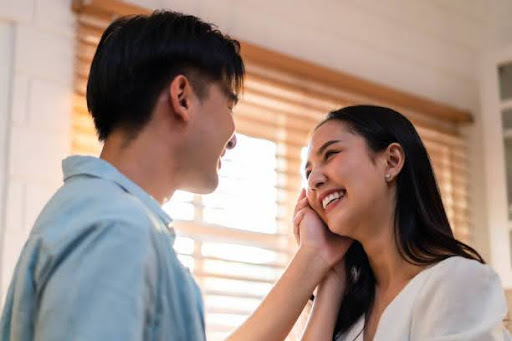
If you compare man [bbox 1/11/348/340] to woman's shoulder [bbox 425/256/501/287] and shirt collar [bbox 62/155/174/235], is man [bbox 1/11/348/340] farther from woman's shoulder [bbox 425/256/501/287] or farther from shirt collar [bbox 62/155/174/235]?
woman's shoulder [bbox 425/256/501/287]

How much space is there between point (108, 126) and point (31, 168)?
120 centimetres

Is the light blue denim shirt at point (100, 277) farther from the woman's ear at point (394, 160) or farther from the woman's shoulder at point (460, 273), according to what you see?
the woman's ear at point (394, 160)

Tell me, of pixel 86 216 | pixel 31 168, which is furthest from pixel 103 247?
pixel 31 168

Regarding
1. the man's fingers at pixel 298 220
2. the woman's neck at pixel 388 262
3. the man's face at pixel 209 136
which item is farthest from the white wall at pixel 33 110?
the man's face at pixel 209 136

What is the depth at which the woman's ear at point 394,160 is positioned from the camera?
1.75 m

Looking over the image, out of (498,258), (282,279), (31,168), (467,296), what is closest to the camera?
(467,296)

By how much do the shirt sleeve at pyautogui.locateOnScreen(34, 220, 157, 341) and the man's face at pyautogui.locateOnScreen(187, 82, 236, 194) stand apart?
9.3 inches

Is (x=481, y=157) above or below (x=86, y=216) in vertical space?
below

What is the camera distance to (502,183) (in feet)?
10.2

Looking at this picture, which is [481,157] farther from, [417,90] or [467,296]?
[467,296]

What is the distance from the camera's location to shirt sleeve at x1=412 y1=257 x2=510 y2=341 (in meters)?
1.50

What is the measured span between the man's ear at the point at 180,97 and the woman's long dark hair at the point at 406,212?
32.8 inches

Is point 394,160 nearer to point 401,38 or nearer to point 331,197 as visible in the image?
point 331,197

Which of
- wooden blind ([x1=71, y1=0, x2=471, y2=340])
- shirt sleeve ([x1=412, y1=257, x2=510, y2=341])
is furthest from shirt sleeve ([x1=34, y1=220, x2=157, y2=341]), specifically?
wooden blind ([x1=71, y1=0, x2=471, y2=340])
